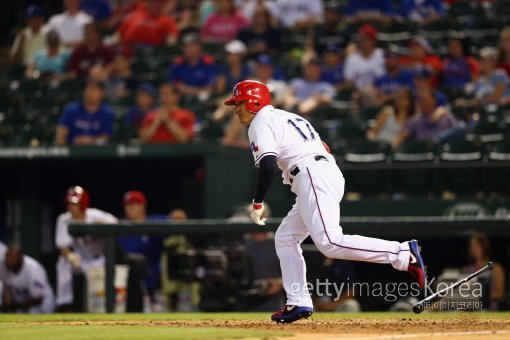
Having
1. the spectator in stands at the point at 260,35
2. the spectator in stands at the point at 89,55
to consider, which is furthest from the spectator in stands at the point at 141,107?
the spectator in stands at the point at 89,55

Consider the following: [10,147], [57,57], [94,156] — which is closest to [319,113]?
[94,156]

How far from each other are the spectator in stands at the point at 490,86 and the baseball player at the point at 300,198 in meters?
5.32

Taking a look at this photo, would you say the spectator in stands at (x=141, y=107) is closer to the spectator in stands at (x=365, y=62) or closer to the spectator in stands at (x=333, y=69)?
the spectator in stands at (x=333, y=69)

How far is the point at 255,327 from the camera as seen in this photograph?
6.70 meters

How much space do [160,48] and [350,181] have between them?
4.96 metres

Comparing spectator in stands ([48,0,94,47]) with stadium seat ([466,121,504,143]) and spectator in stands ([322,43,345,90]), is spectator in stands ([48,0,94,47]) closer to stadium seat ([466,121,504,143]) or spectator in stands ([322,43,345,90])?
spectator in stands ([322,43,345,90])

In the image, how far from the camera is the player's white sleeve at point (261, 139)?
6.60 metres

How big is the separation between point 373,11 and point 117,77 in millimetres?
3423

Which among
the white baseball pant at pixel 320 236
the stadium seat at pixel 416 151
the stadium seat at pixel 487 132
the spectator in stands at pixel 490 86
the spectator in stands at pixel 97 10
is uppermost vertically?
the spectator in stands at pixel 97 10

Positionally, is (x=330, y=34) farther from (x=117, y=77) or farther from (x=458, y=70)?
(x=117, y=77)

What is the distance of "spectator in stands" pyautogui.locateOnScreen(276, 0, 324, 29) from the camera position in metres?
14.5

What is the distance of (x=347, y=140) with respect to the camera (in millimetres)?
11727

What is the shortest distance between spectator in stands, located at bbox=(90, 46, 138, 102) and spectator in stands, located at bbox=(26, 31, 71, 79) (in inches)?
29.3

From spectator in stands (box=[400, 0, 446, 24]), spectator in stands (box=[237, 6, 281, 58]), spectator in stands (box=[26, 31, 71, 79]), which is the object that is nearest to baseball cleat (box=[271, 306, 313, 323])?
spectator in stands (box=[237, 6, 281, 58])
